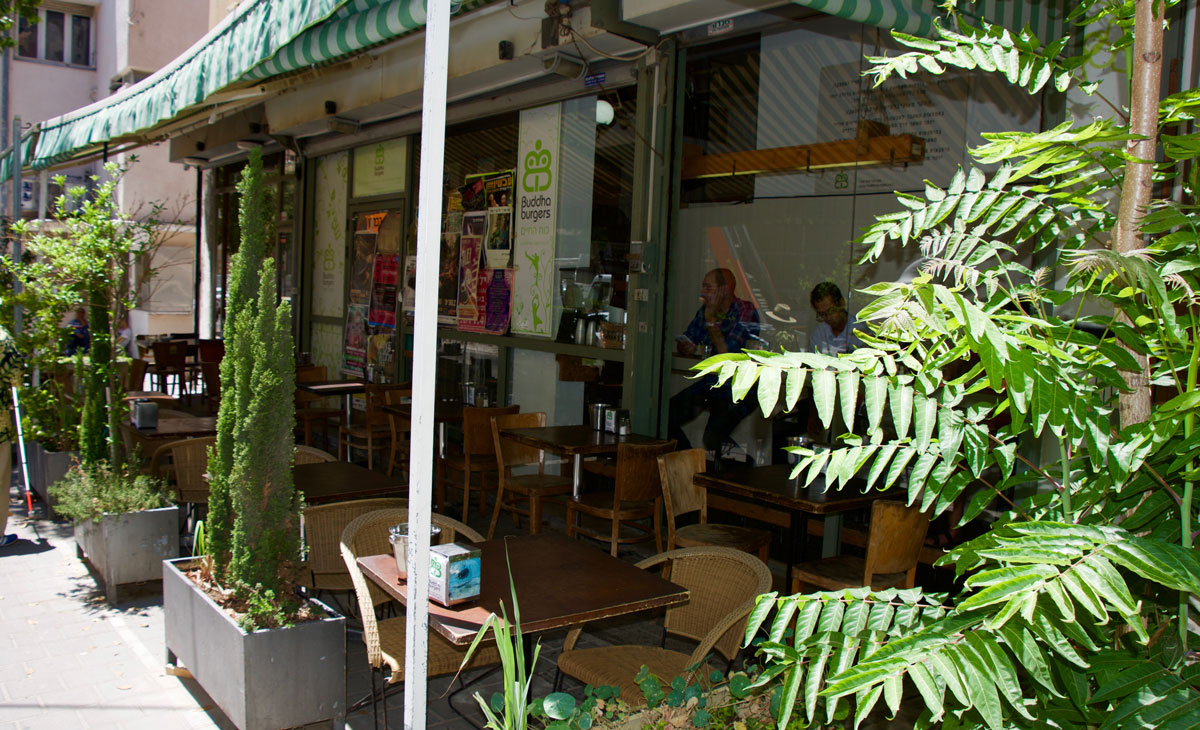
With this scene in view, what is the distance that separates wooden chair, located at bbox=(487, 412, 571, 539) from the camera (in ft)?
19.6

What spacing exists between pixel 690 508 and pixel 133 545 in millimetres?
3023

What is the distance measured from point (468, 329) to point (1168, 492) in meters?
7.64


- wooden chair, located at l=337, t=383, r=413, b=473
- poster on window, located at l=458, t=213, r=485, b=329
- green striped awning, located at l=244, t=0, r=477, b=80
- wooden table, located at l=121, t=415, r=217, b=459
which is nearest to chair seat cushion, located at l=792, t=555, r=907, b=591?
green striped awning, located at l=244, t=0, r=477, b=80

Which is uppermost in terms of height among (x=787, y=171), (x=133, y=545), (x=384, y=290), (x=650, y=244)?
(x=787, y=171)

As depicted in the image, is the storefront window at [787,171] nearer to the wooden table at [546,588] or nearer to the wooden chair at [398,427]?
the wooden chair at [398,427]

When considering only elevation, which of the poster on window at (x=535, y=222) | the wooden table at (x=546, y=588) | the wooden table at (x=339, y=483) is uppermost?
the poster on window at (x=535, y=222)

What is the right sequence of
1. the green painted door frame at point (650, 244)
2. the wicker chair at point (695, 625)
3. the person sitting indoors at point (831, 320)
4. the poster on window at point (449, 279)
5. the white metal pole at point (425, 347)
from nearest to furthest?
the white metal pole at point (425, 347)
the wicker chair at point (695, 625)
the person sitting indoors at point (831, 320)
the green painted door frame at point (650, 244)
the poster on window at point (449, 279)

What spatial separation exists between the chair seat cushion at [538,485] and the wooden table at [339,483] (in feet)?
4.12

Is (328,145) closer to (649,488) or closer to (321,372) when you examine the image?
(321,372)

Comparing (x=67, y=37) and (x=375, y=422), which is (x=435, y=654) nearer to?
(x=375, y=422)

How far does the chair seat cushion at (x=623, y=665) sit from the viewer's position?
120 inches

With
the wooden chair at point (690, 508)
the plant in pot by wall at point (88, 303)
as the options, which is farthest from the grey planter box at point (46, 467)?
the wooden chair at point (690, 508)

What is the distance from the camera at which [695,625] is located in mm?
3545

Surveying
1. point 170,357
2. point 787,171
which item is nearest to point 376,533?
point 787,171
